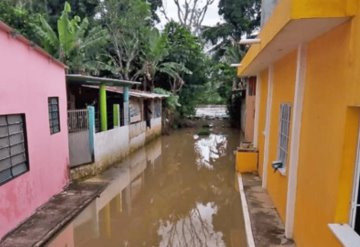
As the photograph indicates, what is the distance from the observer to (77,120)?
9.97 metres

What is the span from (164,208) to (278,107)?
12.4ft

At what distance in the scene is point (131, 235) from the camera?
21.0 ft

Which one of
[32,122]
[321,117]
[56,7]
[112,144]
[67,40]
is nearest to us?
[321,117]

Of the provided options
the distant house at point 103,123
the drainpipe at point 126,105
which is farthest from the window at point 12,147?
the drainpipe at point 126,105

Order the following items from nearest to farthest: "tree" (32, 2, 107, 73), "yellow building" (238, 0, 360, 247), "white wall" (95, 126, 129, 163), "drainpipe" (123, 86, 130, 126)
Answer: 1. "yellow building" (238, 0, 360, 247)
2. "white wall" (95, 126, 129, 163)
3. "tree" (32, 2, 107, 73)
4. "drainpipe" (123, 86, 130, 126)

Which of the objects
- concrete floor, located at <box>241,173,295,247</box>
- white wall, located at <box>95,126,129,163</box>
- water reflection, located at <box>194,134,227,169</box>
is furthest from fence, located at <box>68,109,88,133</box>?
concrete floor, located at <box>241,173,295,247</box>

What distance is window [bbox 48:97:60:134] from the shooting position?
312 inches

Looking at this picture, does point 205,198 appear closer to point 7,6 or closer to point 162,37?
point 162,37

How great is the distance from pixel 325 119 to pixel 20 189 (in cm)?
566

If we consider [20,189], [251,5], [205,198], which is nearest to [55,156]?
[20,189]

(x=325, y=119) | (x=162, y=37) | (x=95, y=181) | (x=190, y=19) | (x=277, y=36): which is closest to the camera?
(x=325, y=119)

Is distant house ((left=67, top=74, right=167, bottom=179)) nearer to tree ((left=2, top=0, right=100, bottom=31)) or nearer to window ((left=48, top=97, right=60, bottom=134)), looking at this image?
window ((left=48, top=97, right=60, bottom=134))

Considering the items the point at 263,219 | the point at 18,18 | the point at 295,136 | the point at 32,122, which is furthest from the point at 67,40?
the point at 295,136

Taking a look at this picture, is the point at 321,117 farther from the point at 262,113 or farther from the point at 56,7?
the point at 56,7
